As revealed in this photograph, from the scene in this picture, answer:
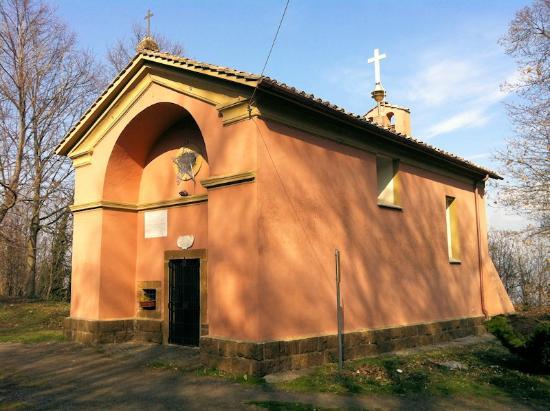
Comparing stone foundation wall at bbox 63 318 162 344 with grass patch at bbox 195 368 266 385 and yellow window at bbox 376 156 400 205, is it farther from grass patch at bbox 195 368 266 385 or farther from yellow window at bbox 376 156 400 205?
yellow window at bbox 376 156 400 205

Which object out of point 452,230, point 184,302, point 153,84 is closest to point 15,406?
point 184,302

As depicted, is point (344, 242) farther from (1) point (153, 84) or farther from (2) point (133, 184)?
(2) point (133, 184)

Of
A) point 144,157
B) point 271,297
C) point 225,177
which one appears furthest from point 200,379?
point 144,157

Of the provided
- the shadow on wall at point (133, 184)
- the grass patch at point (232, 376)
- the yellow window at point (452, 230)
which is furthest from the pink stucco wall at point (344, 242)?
the shadow on wall at point (133, 184)

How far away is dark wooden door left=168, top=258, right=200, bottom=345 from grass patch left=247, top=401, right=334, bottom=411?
4.51 m

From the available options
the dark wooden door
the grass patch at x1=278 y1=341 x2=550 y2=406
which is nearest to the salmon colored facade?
the dark wooden door

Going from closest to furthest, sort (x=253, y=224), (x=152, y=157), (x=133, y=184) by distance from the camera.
Result: 1. (x=253, y=224)
2. (x=152, y=157)
3. (x=133, y=184)

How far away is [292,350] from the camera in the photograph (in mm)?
8484

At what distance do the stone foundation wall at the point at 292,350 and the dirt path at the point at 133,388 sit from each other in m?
0.42

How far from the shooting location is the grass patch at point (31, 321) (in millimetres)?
12844

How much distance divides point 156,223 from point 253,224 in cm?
437

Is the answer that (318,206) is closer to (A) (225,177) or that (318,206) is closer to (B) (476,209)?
(A) (225,177)

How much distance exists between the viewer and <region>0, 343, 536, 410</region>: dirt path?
6.52 meters

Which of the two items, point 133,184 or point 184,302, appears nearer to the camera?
point 184,302
